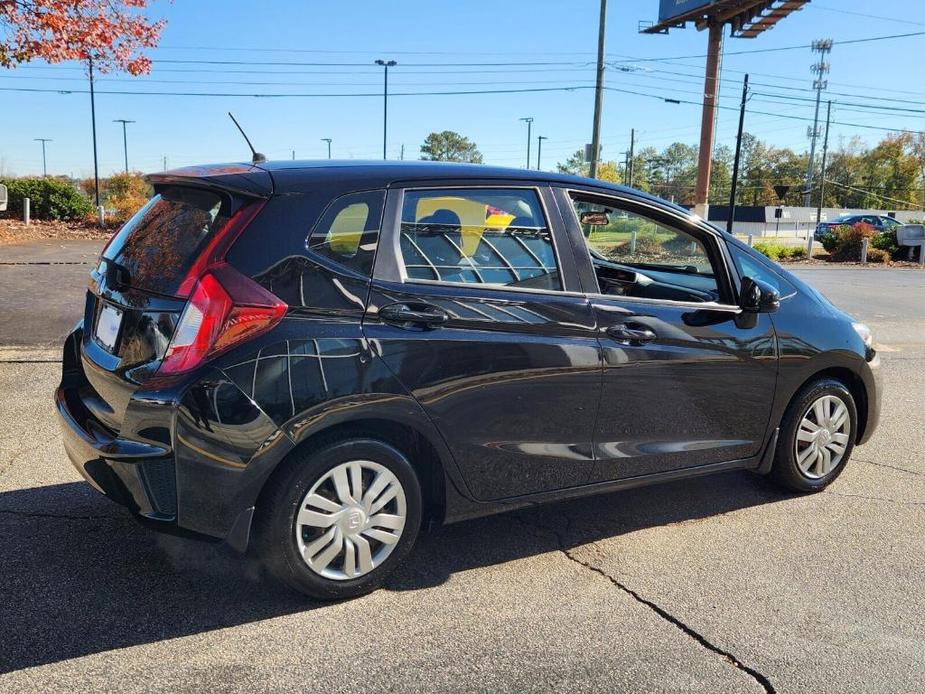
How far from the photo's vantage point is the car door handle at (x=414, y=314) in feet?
10.2

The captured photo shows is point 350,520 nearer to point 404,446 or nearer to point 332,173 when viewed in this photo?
point 404,446

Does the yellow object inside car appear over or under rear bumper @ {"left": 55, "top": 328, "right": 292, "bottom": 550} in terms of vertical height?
over

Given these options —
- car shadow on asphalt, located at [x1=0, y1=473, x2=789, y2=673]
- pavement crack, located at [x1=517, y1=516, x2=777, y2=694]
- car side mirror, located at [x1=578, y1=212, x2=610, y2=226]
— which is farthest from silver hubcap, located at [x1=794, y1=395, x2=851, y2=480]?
car side mirror, located at [x1=578, y1=212, x2=610, y2=226]

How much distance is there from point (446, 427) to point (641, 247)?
196 centimetres

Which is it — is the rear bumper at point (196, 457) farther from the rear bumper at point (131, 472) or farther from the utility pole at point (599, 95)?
the utility pole at point (599, 95)

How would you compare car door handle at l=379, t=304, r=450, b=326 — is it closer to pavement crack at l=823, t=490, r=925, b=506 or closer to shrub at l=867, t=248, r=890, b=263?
pavement crack at l=823, t=490, r=925, b=506

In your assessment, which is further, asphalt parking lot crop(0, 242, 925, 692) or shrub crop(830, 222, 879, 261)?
shrub crop(830, 222, 879, 261)

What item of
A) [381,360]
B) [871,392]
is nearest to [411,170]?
[381,360]

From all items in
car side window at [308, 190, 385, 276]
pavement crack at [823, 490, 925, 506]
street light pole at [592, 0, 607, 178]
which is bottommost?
pavement crack at [823, 490, 925, 506]

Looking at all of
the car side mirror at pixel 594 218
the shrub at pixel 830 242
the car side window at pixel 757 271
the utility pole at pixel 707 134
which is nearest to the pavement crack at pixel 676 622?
the car side mirror at pixel 594 218

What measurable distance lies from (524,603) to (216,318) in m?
1.62

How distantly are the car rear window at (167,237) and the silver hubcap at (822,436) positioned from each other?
318 centimetres

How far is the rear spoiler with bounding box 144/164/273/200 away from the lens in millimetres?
3041

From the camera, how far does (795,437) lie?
4.34m
